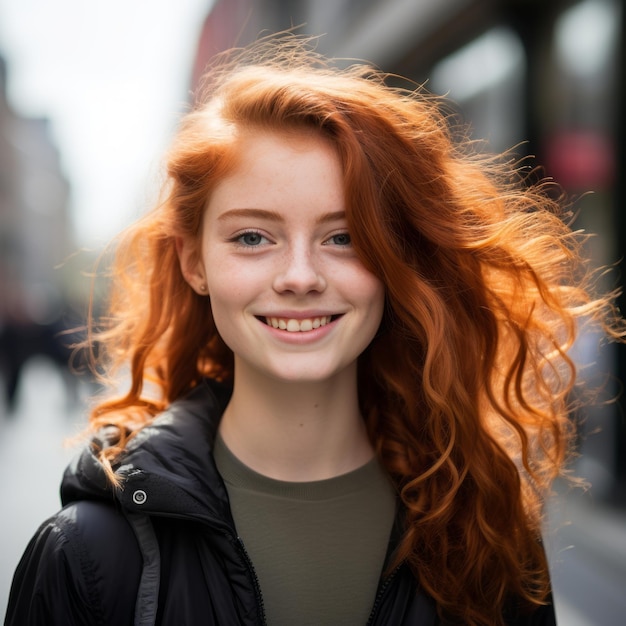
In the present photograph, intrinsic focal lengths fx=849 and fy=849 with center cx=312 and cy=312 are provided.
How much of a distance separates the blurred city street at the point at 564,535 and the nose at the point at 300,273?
44.7 inches

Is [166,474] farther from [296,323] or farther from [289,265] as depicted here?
[289,265]

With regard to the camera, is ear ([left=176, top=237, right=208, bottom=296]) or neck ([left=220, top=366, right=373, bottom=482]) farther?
ear ([left=176, top=237, right=208, bottom=296])

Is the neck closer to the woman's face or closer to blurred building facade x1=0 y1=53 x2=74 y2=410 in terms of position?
the woman's face

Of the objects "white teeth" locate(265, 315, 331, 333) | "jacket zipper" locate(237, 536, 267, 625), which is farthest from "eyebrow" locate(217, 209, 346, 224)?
"jacket zipper" locate(237, 536, 267, 625)

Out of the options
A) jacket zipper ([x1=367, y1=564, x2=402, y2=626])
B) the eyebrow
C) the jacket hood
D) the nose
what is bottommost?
jacket zipper ([x1=367, y1=564, x2=402, y2=626])

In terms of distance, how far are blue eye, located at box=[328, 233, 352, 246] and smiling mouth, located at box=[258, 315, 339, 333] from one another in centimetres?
19

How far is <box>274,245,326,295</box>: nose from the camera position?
2084 millimetres

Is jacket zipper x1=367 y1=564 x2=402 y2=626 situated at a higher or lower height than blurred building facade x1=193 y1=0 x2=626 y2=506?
lower

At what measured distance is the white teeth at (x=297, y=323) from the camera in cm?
214

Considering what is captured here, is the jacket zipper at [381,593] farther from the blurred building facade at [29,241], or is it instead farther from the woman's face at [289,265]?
the blurred building facade at [29,241]

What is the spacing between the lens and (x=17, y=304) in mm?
24500

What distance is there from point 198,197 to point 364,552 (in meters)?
1.05

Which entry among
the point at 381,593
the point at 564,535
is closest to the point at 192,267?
the point at 381,593

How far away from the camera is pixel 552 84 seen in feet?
26.3
